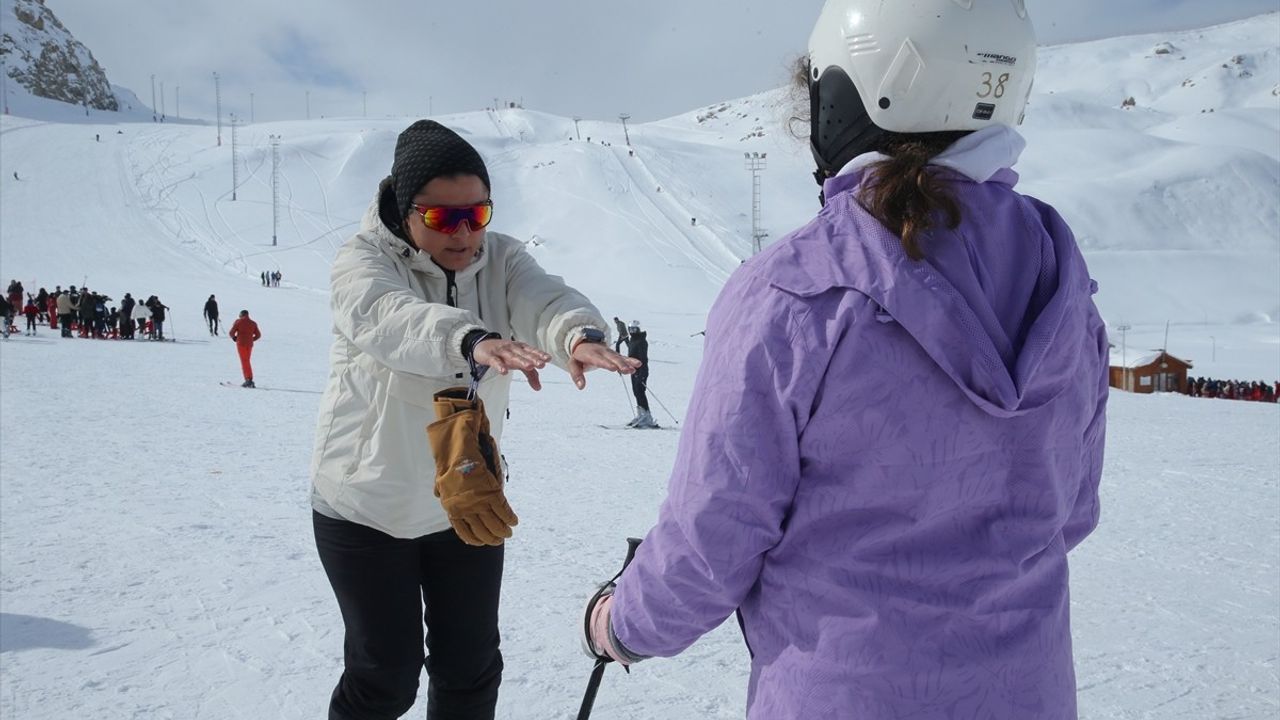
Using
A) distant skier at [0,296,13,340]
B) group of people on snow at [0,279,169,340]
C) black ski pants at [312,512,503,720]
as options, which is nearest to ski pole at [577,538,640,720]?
black ski pants at [312,512,503,720]

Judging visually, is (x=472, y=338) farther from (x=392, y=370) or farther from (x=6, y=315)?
(x=6, y=315)

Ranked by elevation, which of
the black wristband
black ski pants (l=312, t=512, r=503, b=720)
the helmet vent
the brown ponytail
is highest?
the helmet vent

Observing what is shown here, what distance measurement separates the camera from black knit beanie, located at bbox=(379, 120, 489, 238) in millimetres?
2240

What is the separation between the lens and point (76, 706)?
322 centimetres

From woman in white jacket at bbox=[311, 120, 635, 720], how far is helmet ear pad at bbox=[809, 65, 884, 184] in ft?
2.58

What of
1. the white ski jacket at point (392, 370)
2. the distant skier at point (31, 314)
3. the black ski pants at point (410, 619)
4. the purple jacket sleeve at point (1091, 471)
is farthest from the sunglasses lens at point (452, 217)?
the distant skier at point (31, 314)

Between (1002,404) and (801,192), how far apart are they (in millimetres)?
64526

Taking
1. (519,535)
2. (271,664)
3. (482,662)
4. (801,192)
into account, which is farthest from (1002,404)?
(801,192)

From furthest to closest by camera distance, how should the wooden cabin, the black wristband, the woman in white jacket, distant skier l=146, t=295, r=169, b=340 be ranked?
the wooden cabin, distant skier l=146, t=295, r=169, b=340, the woman in white jacket, the black wristband

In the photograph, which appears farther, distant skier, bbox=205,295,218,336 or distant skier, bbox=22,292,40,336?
distant skier, bbox=205,295,218,336

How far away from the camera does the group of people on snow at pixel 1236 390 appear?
21062 mm

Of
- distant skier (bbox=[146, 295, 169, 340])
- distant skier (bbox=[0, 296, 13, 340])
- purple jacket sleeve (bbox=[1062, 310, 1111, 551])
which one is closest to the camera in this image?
purple jacket sleeve (bbox=[1062, 310, 1111, 551])

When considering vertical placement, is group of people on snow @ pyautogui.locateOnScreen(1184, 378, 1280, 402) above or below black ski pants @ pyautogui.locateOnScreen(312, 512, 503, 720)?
below

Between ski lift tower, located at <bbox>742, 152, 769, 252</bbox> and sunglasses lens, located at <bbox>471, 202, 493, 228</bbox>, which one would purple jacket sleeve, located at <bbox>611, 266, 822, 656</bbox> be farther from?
ski lift tower, located at <bbox>742, 152, 769, 252</bbox>
